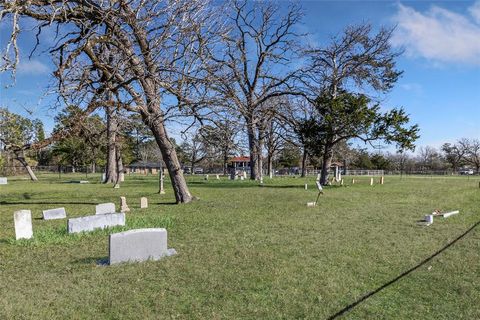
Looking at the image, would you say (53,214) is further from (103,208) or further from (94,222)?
(94,222)

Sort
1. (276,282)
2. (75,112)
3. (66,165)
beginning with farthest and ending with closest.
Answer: (66,165) → (75,112) → (276,282)

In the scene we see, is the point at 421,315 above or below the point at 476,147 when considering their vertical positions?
below

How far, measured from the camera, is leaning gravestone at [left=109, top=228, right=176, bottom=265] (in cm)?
712

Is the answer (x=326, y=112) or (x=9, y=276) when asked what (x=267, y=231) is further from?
(x=326, y=112)

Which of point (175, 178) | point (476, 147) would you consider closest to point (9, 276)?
point (175, 178)

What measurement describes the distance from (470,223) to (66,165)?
266 feet

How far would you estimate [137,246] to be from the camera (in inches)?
290

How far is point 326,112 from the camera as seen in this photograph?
88.1 ft

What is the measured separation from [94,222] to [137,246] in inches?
139

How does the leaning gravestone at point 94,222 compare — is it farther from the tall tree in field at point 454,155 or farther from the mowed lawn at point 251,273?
the tall tree in field at point 454,155

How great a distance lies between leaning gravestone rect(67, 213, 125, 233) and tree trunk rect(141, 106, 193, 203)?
5.25 metres

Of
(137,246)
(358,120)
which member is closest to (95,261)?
(137,246)

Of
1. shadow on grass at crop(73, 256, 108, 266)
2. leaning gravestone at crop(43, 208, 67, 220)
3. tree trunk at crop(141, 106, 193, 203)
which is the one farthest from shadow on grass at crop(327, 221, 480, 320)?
leaning gravestone at crop(43, 208, 67, 220)

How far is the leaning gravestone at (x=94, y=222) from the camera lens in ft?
33.0
